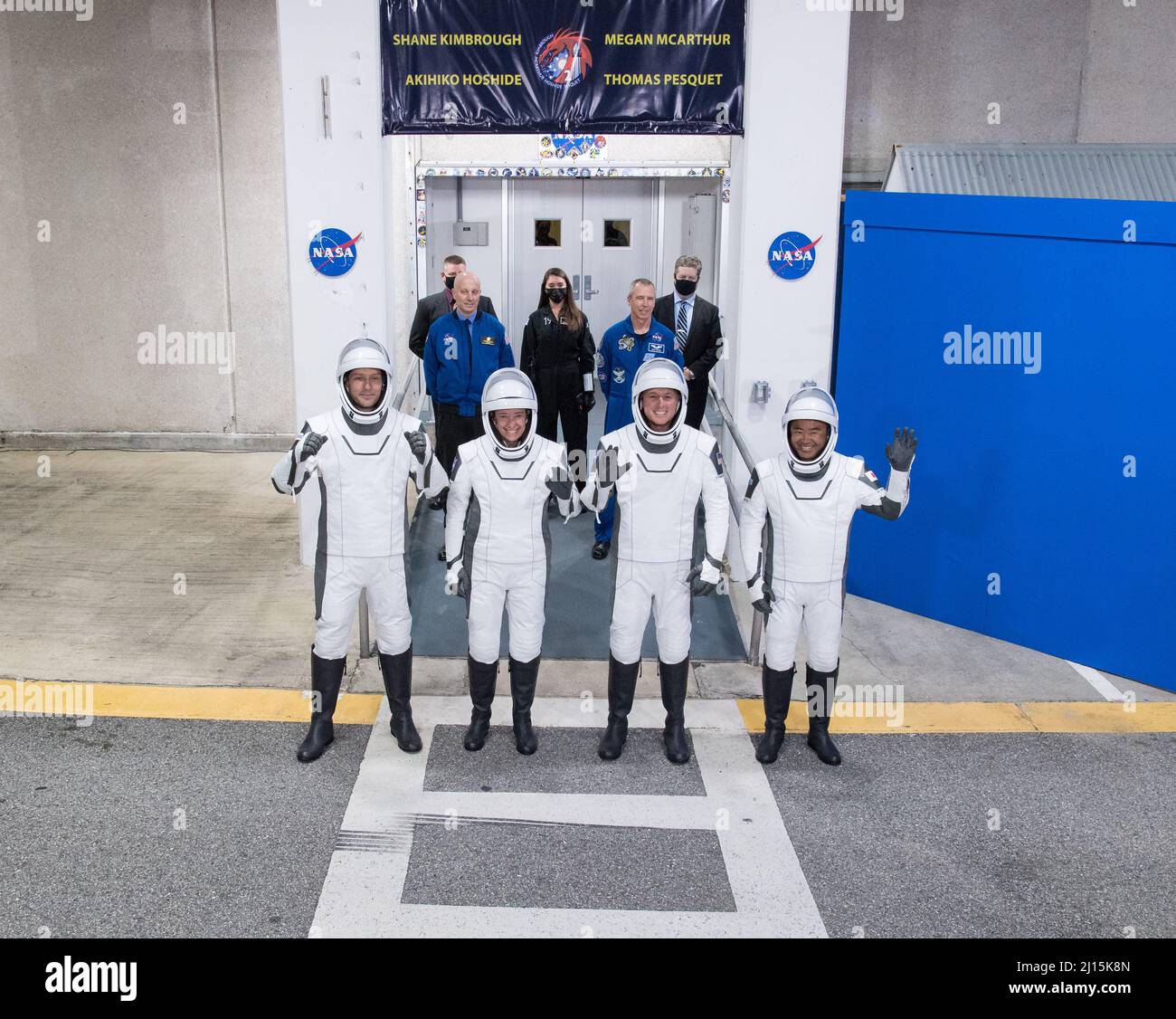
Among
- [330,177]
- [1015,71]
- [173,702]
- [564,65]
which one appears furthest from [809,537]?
[1015,71]

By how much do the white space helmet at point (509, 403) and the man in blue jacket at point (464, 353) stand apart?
1988 mm

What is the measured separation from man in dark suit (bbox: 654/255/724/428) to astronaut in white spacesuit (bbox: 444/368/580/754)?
241 centimetres

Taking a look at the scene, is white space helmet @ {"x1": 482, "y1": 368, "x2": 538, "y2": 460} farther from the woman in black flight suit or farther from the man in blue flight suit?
the woman in black flight suit

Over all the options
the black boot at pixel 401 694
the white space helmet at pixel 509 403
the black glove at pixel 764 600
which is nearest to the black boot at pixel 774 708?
the black glove at pixel 764 600

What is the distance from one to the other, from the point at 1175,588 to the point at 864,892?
3112mm

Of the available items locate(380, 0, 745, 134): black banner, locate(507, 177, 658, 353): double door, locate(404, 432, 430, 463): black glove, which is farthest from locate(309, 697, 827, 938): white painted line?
locate(507, 177, 658, 353): double door

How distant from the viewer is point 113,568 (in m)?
8.20

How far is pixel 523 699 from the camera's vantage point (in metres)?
5.82

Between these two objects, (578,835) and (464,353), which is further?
(464,353)

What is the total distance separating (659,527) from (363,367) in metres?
1.58

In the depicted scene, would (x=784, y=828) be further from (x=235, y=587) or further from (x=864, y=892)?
(x=235, y=587)


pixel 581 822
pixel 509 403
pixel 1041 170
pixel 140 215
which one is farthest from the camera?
pixel 140 215

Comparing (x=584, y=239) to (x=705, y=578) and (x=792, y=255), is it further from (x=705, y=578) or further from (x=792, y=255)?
(x=705, y=578)

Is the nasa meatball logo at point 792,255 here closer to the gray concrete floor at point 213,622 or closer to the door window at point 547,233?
the gray concrete floor at point 213,622
